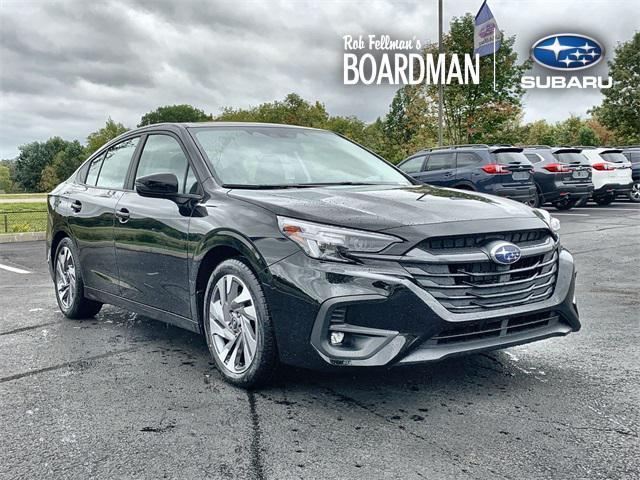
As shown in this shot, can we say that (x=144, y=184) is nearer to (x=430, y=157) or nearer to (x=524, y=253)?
(x=524, y=253)

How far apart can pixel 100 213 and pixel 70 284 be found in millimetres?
1033

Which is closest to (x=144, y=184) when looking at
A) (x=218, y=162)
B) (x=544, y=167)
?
(x=218, y=162)

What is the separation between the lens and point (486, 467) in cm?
283

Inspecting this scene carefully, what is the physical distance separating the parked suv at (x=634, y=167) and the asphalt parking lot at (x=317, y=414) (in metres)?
18.5

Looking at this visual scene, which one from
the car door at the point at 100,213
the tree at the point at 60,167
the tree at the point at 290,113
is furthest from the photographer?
the tree at the point at 60,167

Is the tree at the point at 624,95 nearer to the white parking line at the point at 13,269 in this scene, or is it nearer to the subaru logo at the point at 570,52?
the subaru logo at the point at 570,52

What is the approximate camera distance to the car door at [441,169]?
53.4 ft

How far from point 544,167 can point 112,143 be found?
49.1 ft

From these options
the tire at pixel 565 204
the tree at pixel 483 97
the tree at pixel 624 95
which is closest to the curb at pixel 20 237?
the tire at pixel 565 204

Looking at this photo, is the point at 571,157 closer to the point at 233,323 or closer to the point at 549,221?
the point at 549,221

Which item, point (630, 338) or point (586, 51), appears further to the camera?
point (586, 51)

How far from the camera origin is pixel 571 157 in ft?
62.6

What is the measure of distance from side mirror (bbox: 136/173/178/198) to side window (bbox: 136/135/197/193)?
109 millimetres

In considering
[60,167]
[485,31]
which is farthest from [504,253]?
[60,167]
